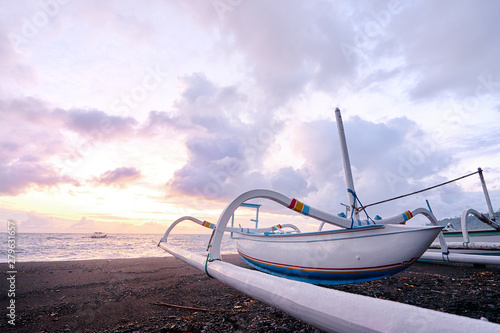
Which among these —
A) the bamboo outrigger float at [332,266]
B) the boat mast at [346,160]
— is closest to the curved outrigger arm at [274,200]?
the bamboo outrigger float at [332,266]

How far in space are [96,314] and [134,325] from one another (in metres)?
1.02

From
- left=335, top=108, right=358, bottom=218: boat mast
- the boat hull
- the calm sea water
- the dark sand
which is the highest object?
left=335, top=108, right=358, bottom=218: boat mast

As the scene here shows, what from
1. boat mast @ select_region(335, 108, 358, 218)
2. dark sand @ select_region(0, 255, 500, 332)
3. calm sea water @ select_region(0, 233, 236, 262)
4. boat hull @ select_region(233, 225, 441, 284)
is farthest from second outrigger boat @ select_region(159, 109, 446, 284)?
calm sea water @ select_region(0, 233, 236, 262)

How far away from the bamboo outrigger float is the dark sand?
2.23 ft

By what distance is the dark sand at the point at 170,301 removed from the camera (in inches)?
127

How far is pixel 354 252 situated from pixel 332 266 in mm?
601

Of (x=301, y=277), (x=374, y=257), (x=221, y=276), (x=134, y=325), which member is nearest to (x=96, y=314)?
(x=134, y=325)

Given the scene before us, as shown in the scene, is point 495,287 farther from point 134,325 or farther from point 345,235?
point 134,325

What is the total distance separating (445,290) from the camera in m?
5.12

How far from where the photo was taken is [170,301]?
14.2 ft

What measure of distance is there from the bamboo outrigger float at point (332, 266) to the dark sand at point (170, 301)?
2.23 ft

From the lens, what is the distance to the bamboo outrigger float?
4.18ft

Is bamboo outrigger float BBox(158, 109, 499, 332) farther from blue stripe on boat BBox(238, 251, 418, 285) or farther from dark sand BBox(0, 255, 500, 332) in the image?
dark sand BBox(0, 255, 500, 332)

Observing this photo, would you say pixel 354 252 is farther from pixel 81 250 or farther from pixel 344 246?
pixel 81 250
